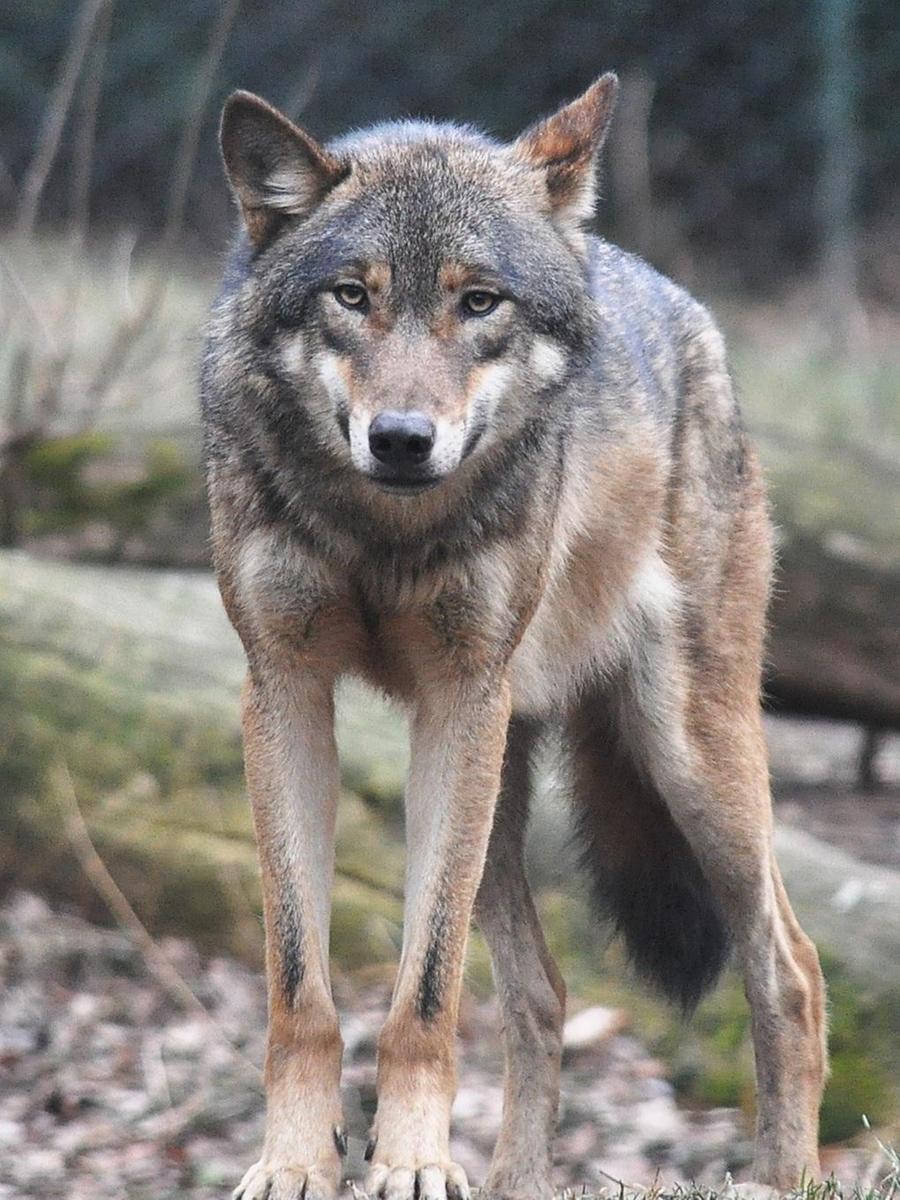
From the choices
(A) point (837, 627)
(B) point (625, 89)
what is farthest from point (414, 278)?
(B) point (625, 89)

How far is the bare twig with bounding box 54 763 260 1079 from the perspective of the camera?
4.99 m

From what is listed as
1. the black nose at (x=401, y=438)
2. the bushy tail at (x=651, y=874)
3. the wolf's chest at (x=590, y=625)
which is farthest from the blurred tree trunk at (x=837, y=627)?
the black nose at (x=401, y=438)

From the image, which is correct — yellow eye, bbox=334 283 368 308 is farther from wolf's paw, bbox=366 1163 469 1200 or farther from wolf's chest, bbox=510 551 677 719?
wolf's paw, bbox=366 1163 469 1200

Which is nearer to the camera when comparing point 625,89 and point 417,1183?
point 417,1183

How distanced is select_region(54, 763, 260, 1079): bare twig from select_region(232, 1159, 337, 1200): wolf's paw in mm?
1782

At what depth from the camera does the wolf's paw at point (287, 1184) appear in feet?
10.2

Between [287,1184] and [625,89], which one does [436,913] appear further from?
[625,89]

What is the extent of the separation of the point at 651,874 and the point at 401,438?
5.70ft

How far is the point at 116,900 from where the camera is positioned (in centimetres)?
524

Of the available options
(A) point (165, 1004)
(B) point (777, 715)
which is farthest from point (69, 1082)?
(B) point (777, 715)

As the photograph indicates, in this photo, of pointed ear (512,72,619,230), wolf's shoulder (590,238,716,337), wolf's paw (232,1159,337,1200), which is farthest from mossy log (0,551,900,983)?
pointed ear (512,72,619,230)

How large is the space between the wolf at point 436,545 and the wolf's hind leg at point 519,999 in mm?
11

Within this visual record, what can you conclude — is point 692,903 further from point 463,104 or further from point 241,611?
point 463,104

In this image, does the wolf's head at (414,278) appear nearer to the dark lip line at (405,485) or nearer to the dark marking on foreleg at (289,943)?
the dark lip line at (405,485)
